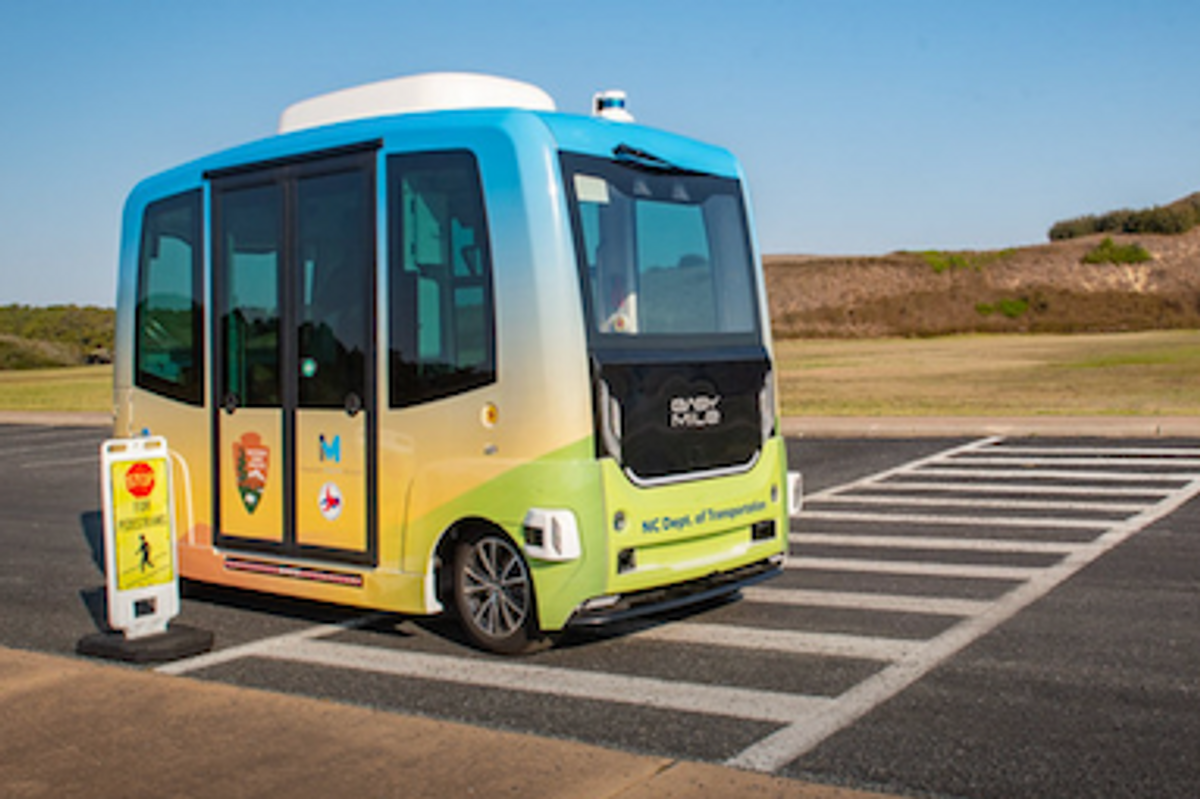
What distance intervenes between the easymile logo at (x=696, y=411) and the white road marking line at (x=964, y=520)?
4.77 m

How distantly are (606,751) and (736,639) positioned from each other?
225 cm

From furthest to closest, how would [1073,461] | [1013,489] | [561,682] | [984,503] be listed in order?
[1073,461], [1013,489], [984,503], [561,682]

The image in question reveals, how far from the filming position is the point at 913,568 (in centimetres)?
955

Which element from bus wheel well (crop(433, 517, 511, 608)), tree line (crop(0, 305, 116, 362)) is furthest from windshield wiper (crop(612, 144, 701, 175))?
tree line (crop(0, 305, 116, 362))

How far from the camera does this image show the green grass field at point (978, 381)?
24656mm

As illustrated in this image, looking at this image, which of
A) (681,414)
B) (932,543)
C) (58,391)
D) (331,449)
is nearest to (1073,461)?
(932,543)

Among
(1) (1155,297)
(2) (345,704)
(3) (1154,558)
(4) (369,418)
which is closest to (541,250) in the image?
(4) (369,418)

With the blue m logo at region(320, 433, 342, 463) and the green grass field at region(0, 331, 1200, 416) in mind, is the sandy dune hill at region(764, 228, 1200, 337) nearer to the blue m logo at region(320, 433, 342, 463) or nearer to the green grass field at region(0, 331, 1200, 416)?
the green grass field at region(0, 331, 1200, 416)

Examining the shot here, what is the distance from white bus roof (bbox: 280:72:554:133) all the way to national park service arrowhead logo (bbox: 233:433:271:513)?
2000 mm

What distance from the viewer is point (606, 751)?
5.34 metres

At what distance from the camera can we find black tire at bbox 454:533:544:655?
707cm

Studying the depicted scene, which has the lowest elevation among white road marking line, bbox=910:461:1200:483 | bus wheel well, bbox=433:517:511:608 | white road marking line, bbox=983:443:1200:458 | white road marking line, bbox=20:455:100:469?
white road marking line, bbox=20:455:100:469

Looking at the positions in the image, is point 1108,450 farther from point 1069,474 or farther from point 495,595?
point 495,595

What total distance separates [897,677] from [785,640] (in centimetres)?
98
